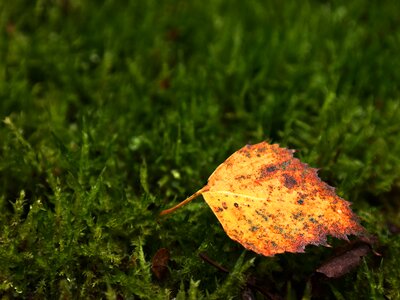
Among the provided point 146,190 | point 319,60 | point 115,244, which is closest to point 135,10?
point 319,60

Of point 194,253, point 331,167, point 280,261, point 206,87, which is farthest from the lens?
point 206,87

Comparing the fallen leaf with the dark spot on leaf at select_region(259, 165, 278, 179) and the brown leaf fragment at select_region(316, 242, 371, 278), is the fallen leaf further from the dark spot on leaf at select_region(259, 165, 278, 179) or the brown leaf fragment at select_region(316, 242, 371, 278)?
Result: the brown leaf fragment at select_region(316, 242, 371, 278)

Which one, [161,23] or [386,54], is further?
[161,23]

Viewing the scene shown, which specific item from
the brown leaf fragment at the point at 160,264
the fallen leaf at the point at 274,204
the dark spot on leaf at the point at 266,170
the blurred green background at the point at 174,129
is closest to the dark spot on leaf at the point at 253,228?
the fallen leaf at the point at 274,204

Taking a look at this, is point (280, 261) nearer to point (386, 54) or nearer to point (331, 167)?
point (331, 167)

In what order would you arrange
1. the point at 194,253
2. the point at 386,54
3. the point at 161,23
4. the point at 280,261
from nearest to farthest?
the point at 194,253 → the point at 280,261 → the point at 386,54 → the point at 161,23

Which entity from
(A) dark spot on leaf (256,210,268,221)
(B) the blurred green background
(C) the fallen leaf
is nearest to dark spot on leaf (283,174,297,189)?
(C) the fallen leaf

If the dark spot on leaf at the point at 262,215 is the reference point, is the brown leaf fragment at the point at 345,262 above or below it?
below

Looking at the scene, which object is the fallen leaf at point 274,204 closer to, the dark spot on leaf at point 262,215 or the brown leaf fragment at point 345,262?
→ the dark spot on leaf at point 262,215
